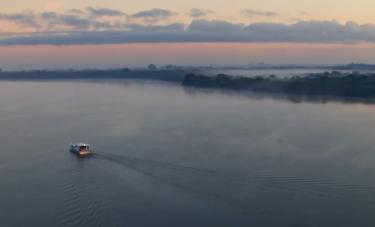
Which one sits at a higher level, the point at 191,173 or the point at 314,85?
the point at 314,85

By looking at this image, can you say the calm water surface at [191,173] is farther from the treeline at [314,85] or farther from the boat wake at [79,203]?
the treeline at [314,85]

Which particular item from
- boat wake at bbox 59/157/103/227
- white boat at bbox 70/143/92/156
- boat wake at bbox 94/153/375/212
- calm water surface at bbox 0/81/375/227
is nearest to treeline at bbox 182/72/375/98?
calm water surface at bbox 0/81/375/227

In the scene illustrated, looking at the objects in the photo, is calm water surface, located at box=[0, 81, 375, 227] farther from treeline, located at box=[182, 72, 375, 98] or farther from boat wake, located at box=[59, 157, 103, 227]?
treeline, located at box=[182, 72, 375, 98]

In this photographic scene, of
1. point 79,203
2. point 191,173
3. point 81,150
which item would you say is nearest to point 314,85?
point 81,150

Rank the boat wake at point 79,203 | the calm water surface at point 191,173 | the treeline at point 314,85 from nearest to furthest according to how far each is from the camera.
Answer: the boat wake at point 79,203
the calm water surface at point 191,173
the treeline at point 314,85

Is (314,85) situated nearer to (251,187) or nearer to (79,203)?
(251,187)

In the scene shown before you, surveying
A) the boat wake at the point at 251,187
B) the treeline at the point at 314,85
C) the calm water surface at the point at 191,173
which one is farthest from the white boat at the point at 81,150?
the treeline at the point at 314,85

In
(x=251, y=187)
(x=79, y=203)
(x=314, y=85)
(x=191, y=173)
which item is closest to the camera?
(x=79, y=203)

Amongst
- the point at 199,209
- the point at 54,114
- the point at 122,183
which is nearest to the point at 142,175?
the point at 122,183
